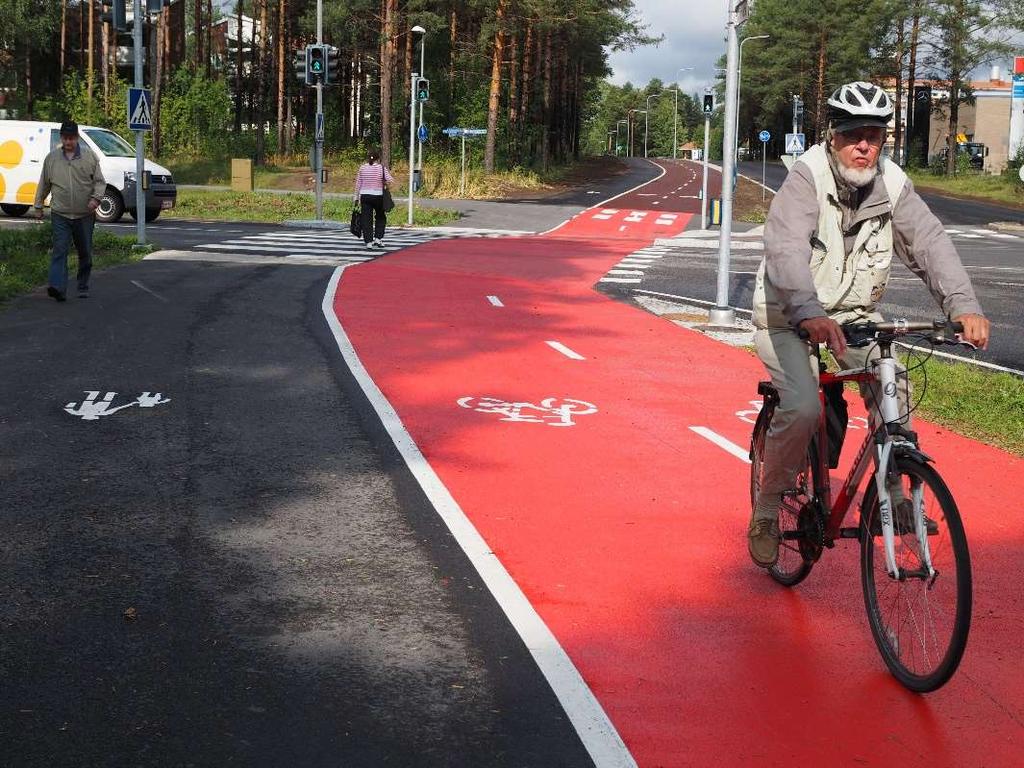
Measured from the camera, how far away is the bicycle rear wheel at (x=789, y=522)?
5379 mm

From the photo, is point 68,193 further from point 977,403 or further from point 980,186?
point 980,186

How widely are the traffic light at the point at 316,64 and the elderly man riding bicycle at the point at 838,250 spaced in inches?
1114

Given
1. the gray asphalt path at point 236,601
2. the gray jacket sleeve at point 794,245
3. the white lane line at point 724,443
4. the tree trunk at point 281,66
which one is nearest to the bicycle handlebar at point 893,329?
the gray jacket sleeve at point 794,245

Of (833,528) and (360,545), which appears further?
(360,545)

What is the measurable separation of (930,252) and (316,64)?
94.9 ft

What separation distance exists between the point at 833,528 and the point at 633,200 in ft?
159

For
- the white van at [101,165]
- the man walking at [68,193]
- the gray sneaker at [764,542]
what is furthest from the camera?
the white van at [101,165]

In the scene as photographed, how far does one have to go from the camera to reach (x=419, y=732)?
157 inches

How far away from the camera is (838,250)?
16.4 feet

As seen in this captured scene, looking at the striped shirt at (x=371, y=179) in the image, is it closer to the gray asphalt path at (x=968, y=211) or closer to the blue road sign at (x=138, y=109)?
the blue road sign at (x=138, y=109)

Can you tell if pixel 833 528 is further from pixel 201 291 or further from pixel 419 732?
pixel 201 291

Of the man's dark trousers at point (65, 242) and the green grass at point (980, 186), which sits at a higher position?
the green grass at point (980, 186)

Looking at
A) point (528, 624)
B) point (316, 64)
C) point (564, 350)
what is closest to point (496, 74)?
point (316, 64)

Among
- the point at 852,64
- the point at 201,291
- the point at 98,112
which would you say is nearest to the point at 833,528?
the point at 201,291
